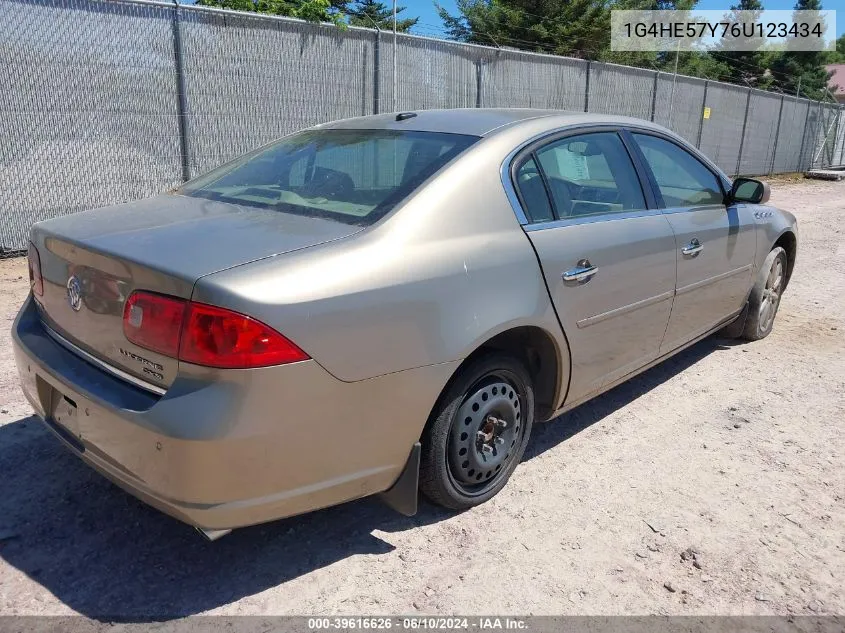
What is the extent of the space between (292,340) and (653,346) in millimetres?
2392

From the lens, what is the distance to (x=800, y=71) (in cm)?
4875

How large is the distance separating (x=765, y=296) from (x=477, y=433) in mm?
3353

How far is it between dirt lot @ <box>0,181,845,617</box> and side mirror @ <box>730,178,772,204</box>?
4.59ft

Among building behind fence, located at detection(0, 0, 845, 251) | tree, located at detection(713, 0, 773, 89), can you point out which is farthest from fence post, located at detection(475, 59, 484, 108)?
tree, located at detection(713, 0, 773, 89)

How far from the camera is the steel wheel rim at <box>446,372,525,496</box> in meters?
2.76

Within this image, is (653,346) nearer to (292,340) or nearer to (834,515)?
(834,515)

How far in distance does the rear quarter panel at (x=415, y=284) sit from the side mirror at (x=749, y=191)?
83.6 inches

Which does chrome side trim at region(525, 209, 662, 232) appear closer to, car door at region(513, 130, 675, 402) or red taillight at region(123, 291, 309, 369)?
car door at region(513, 130, 675, 402)

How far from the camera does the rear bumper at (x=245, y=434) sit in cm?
205

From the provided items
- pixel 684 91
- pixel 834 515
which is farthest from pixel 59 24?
pixel 684 91

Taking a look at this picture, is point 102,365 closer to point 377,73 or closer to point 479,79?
point 377,73

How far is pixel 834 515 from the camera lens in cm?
298

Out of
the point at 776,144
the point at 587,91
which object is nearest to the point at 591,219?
the point at 587,91

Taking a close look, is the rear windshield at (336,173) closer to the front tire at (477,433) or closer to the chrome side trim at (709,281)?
the front tire at (477,433)
